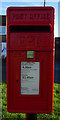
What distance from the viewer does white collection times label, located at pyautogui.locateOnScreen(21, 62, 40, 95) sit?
8.78 feet

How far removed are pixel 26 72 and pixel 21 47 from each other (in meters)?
0.38

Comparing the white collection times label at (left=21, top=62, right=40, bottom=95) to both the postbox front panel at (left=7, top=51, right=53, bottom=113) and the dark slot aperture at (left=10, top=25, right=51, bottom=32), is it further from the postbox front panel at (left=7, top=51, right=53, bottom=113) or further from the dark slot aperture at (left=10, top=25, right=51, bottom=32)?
the dark slot aperture at (left=10, top=25, right=51, bottom=32)

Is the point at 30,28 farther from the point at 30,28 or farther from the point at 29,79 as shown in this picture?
the point at 29,79

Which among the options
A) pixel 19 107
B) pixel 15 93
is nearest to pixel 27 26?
pixel 15 93

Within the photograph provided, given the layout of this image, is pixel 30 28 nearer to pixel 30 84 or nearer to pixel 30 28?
pixel 30 28

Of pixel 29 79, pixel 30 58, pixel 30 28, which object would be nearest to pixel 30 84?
pixel 29 79

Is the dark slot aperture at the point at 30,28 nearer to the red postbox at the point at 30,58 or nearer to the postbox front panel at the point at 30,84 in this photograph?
the red postbox at the point at 30,58

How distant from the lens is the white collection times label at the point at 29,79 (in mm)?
2675

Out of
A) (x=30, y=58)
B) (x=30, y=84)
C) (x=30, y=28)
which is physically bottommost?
(x=30, y=84)

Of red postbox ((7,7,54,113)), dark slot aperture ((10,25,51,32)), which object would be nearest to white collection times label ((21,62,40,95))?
red postbox ((7,7,54,113))

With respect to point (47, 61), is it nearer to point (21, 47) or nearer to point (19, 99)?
point (21, 47)

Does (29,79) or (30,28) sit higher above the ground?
(30,28)

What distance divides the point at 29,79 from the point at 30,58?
0.32 m

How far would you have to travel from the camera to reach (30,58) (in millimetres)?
2641
